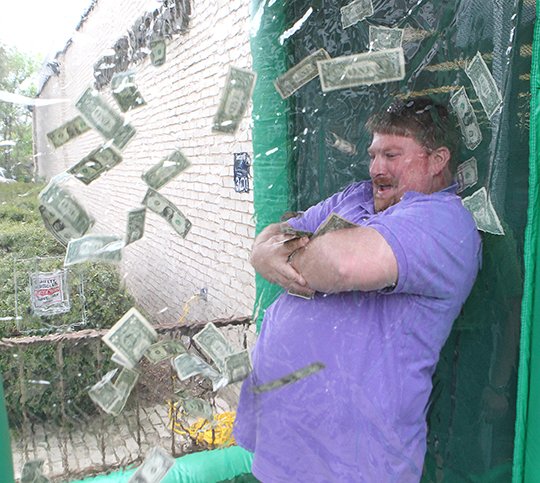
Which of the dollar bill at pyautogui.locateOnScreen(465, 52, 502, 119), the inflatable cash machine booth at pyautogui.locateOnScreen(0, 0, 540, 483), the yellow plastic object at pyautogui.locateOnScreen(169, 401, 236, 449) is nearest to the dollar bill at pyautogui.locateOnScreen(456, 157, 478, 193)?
the inflatable cash machine booth at pyautogui.locateOnScreen(0, 0, 540, 483)

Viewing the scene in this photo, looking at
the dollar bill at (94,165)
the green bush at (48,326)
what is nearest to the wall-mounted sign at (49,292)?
the green bush at (48,326)

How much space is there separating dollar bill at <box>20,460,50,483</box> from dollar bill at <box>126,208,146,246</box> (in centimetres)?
57

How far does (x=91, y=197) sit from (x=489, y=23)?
3.14 ft

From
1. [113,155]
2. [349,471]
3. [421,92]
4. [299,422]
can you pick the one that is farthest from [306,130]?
[349,471]

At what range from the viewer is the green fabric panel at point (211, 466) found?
1.76 meters

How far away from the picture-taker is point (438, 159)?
1.23 m

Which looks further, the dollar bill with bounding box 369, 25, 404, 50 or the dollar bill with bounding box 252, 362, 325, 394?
the dollar bill with bounding box 369, 25, 404, 50

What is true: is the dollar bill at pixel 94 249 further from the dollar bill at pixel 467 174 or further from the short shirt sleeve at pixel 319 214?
the dollar bill at pixel 467 174

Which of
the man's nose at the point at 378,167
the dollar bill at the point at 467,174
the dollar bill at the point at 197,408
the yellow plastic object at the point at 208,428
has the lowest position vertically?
the yellow plastic object at the point at 208,428

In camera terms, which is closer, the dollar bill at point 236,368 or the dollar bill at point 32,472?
the dollar bill at point 32,472

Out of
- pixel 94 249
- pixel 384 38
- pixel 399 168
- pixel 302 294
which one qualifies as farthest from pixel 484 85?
pixel 94 249

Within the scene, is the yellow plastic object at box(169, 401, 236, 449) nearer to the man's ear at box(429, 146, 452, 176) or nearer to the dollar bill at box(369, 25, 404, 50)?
the man's ear at box(429, 146, 452, 176)

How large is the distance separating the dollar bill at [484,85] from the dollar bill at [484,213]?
0.18 metres

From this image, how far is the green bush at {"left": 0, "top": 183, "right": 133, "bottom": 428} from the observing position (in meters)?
1.16
